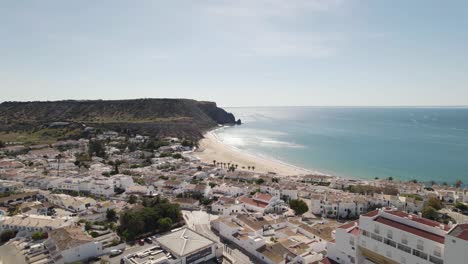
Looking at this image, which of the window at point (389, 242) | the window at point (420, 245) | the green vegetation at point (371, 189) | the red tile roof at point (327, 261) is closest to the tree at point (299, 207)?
the green vegetation at point (371, 189)

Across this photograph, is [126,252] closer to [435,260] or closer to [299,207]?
[299,207]

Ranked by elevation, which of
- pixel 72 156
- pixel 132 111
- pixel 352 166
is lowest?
pixel 352 166

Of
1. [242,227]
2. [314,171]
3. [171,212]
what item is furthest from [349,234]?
[314,171]

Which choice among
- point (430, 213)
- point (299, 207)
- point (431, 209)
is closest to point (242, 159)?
point (299, 207)

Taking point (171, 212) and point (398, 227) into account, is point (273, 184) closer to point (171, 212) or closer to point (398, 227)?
point (171, 212)

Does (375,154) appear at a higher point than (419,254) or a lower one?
lower

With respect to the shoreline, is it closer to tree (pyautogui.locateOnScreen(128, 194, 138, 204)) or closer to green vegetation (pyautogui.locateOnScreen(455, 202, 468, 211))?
green vegetation (pyautogui.locateOnScreen(455, 202, 468, 211))
